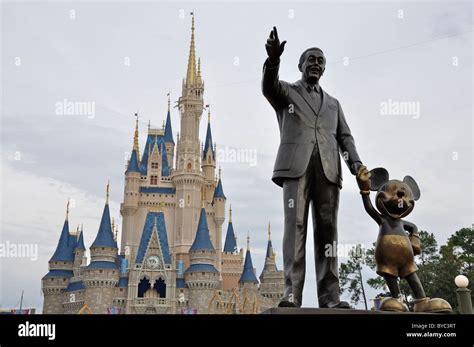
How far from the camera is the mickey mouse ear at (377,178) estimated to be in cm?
655

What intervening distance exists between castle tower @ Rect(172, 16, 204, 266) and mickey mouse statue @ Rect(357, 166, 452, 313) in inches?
2106

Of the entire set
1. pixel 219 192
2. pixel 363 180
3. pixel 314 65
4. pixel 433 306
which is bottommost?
pixel 433 306

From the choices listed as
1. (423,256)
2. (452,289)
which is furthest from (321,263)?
(423,256)

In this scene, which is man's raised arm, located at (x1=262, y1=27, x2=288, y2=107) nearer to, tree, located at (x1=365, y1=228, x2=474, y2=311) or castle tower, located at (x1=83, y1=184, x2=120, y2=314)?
tree, located at (x1=365, y1=228, x2=474, y2=311)

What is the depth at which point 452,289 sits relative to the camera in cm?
2573

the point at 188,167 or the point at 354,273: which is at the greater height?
the point at 188,167

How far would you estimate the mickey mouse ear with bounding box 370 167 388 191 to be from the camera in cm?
655

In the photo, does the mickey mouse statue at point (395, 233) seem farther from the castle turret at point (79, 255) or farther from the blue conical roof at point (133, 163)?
the blue conical roof at point (133, 163)

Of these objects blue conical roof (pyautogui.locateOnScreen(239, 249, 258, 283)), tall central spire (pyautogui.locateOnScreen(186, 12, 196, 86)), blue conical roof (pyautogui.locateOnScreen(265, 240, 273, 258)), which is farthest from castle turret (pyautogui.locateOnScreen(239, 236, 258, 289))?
tall central spire (pyautogui.locateOnScreen(186, 12, 196, 86))

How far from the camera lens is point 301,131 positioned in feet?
21.0

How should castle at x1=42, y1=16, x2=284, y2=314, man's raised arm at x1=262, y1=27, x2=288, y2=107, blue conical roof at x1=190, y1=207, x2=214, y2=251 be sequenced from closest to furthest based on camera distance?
man's raised arm at x1=262, y1=27, x2=288, y2=107 → castle at x1=42, y1=16, x2=284, y2=314 → blue conical roof at x1=190, y1=207, x2=214, y2=251

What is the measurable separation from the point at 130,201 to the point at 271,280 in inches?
737

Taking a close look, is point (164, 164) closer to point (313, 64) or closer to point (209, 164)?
point (209, 164)

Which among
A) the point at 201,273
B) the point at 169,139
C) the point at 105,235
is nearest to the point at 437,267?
the point at 201,273
